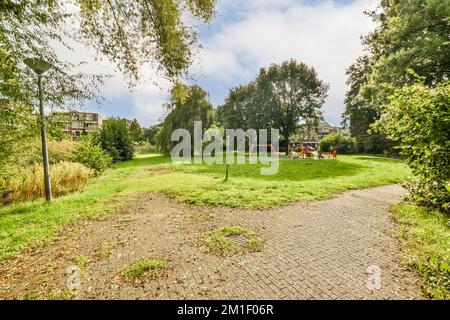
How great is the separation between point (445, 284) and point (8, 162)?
9.37 meters

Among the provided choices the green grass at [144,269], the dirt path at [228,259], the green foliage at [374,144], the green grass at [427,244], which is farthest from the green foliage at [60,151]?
the green foliage at [374,144]

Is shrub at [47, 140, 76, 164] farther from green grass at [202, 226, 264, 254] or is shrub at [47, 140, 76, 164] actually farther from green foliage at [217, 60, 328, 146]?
green foliage at [217, 60, 328, 146]

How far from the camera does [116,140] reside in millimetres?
24812

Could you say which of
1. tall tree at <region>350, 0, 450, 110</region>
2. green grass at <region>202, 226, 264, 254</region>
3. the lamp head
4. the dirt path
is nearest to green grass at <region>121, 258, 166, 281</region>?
the dirt path

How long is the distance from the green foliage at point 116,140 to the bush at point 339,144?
78.9 feet

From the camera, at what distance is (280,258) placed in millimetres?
3852

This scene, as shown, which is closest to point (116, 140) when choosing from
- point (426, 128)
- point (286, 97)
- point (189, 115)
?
point (189, 115)

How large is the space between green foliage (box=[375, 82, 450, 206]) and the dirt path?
145 cm

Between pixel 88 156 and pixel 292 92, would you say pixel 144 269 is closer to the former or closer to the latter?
pixel 88 156

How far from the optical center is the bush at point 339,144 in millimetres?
29062

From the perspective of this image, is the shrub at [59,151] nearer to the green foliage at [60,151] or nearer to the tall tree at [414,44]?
the green foliage at [60,151]
